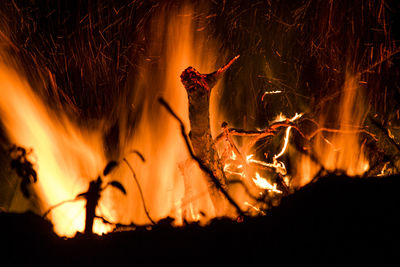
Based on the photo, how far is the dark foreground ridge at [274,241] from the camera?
2102mm

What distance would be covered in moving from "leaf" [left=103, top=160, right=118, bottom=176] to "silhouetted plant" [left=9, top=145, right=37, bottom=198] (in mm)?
868

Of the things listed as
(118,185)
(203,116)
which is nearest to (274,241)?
(203,116)

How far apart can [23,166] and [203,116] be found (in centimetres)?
251

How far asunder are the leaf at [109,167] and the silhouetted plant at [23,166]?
868mm

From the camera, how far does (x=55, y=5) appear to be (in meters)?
4.01

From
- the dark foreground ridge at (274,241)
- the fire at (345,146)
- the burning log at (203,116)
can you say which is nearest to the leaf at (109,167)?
the dark foreground ridge at (274,241)

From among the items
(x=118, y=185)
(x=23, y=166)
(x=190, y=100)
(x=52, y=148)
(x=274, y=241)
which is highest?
(x=190, y=100)

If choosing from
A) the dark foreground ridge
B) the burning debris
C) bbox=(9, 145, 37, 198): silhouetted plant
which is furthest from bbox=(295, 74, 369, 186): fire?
bbox=(9, 145, 37, 198): silhouetted plant

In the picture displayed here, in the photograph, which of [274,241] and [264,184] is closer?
[274,241]

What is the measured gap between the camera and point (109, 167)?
3875 mm

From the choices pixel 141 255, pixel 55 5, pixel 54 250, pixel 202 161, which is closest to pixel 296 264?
pixel 141 255

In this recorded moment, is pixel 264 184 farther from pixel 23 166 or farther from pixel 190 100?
pixel 23 166

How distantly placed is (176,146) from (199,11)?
213cm

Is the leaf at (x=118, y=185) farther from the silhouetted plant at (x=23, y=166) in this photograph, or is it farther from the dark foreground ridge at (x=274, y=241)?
the dark foreground ridge at (x=274, y=241)
